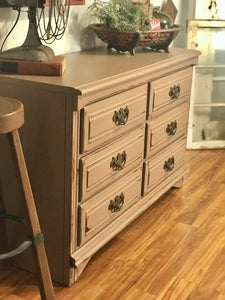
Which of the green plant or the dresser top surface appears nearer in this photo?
the dresser top surface

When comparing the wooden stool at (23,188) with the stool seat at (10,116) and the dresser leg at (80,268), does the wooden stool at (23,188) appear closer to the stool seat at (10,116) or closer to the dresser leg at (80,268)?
the stool seat at (10,116)

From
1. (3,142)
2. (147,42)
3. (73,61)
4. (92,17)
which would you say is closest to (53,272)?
(3,142)

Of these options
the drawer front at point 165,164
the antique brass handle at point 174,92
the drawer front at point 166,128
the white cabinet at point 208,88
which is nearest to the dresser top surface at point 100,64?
the antique brass handle at point 174,92

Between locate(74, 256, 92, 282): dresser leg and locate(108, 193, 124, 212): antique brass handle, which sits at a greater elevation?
locate(108, 193, 124, 212): antique brass handle

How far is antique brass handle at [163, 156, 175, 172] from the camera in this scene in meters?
2.57

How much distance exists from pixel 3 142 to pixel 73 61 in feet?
1.70

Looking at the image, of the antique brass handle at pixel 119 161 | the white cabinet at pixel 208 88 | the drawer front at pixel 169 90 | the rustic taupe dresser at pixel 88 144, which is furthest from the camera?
the white cabinet at pixel 208 88

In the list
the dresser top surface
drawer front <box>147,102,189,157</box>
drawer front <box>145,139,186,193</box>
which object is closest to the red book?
the dresser top surface

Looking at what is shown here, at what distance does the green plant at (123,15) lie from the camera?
2.31 m

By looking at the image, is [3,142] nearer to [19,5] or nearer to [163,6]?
[19,5]

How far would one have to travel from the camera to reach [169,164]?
260 centimetres

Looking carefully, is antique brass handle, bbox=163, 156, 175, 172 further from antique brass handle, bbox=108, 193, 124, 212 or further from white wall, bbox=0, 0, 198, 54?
white wall, bbox=0, 0, 198, 54

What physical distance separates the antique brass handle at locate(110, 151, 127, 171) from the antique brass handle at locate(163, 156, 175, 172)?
50 cm

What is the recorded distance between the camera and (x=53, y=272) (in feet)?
6.39
